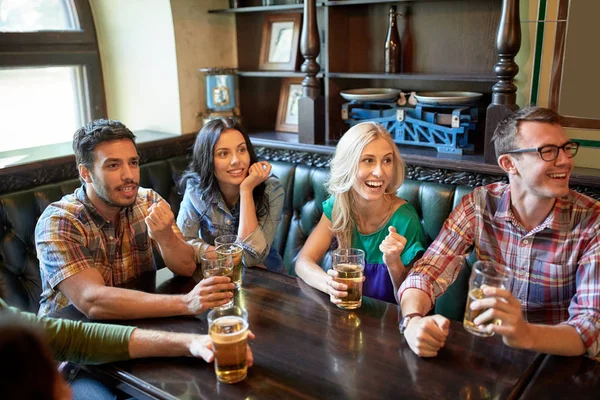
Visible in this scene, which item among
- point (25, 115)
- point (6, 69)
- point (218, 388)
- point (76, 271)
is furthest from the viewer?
point (25, 115)

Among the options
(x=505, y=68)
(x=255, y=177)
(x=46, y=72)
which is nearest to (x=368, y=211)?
(x=255, y=177)

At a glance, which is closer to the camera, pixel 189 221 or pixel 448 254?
pixel 448 254

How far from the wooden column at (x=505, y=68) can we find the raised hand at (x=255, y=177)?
3.19 feet

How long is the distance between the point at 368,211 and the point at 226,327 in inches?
37.9

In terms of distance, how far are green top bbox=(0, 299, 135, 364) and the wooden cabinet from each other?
5.77 ft

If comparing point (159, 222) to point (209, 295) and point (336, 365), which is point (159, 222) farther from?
point (336, 365)

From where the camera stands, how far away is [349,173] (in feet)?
6.60

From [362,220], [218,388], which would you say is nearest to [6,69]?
[362,220]

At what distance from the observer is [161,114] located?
127 inches

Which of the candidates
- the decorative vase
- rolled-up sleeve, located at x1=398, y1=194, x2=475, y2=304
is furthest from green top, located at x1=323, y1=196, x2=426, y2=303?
the decorative vase

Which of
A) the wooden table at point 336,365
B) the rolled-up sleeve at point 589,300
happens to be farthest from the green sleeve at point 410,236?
the rolled-up sleeve at point 589,300

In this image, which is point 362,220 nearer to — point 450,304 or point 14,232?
point 450,304

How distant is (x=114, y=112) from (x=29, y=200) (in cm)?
116

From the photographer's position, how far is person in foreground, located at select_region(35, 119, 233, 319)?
1562 millimetres
